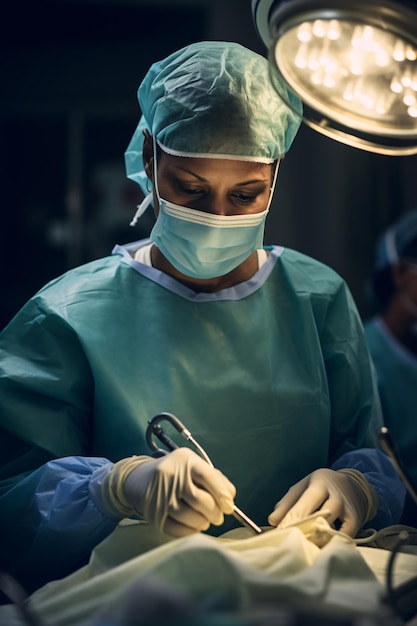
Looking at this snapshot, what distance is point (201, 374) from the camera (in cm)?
175

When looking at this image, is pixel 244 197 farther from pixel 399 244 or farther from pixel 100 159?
pixel 100 159

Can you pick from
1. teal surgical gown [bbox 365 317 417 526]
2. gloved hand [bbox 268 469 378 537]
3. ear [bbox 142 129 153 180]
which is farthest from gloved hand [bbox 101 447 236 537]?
teal surgical gown [bbox 365 317 417 526]

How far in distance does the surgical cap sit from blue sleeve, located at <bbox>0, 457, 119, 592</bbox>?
180 centimetres

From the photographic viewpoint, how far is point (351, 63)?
1.40 meters

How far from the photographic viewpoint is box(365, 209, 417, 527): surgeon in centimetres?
300

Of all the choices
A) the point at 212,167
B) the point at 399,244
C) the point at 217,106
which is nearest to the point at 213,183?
the point at 212,167

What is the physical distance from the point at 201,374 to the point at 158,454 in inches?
11.6

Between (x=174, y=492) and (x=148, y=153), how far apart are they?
0.81 metres

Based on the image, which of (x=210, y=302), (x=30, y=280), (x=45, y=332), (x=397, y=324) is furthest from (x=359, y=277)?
(x=45, y=332)

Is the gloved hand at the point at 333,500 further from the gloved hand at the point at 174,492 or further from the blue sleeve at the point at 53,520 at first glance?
the blue sleeve at the point at 53,520

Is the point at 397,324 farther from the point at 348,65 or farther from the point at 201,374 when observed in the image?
the point at 348,65

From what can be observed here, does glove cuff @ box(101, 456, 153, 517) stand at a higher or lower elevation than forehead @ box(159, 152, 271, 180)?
lower

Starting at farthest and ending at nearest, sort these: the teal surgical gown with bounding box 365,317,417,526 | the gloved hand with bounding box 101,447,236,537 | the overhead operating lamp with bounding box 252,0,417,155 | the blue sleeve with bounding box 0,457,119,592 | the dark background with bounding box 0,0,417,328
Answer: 1. the dark background with bounding box 0,0,417,328
2. the teal surgical gown with bounding box 365,317,417,526
3. the blue sleeve with bounding box 0,457,119,592
4. the gloved hand with bounding box 101,447,236,537
5. the overhead operating lamp with bounding box 252,0,417,155

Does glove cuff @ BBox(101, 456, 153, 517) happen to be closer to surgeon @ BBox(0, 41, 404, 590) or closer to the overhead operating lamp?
surgeon @ BBox(0, 41, 404, 590)
